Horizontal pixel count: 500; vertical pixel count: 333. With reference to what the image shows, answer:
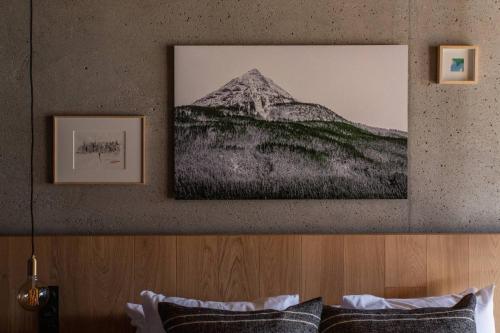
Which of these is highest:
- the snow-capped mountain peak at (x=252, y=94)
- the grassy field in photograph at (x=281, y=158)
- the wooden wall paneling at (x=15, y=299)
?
the snow-capped mountain peak at (x=252, y=94)

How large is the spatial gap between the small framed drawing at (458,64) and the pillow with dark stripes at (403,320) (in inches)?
42.1

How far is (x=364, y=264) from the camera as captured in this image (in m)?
2.98

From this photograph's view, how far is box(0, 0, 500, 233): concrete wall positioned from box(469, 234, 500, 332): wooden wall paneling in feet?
0.33

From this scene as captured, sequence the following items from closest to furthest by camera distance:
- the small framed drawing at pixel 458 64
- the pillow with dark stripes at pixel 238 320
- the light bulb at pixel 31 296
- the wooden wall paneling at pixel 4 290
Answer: the pillow with dark stripes at pixel 238 320 → the light bulb at pixel 31 296 → the wooden wall paneling at pixel 4 290 → the small framed drawing at pixel 458 64

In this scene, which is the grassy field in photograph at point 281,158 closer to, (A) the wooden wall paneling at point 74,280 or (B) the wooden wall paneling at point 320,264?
(B) the wooden wall paneling at point 320,264

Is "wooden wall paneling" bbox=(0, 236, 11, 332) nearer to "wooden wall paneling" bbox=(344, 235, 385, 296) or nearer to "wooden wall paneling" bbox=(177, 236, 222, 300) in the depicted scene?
"wooden wall paneling" bbox=(177, 236, 222, 300)

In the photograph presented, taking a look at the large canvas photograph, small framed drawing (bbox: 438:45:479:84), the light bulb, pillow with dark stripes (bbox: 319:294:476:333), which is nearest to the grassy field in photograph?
the large canvas photograph

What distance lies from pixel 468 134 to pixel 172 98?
56.8 inches

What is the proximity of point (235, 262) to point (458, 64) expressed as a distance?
4.69 feet

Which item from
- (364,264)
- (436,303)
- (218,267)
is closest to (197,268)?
(218,267)

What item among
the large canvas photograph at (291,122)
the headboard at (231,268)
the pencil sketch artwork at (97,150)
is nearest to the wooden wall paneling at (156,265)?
the headboard at (231,268)

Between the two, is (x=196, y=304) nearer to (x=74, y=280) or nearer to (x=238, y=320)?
(x=238, y=320)

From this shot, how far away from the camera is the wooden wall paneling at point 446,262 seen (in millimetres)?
2990

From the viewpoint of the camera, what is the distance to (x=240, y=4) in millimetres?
3031
